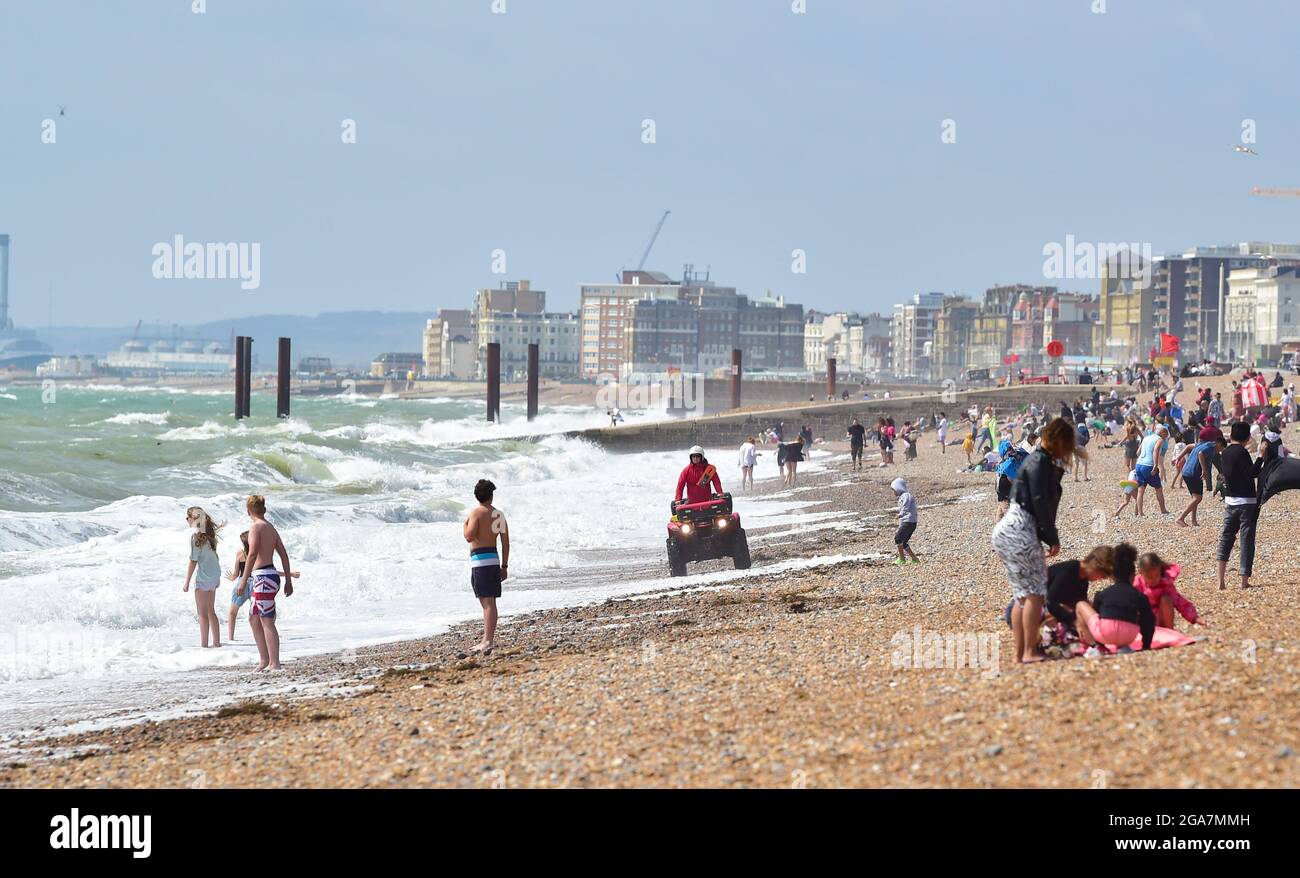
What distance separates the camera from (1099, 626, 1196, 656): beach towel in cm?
811

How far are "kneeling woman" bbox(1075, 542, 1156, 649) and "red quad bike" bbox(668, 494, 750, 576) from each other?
8041 mm

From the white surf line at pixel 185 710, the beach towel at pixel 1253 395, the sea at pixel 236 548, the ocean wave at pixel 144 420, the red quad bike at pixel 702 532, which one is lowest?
the ocean wave at pixel 144 420

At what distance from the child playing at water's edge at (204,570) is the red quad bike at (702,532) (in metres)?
5.39

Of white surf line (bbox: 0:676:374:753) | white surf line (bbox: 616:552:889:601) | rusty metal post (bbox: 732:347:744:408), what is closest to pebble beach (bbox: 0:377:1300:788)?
white surf line (bbox: 0:676:374:753)

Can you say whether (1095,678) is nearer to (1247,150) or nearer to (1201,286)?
(1247,150)

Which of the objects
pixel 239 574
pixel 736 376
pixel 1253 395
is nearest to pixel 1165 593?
pixel 239 574

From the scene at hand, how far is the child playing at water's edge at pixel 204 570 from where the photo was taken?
1229cm

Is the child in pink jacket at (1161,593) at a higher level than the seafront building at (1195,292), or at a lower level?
lower

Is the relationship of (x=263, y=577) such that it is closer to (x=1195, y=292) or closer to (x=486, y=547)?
(x=486, y=547)

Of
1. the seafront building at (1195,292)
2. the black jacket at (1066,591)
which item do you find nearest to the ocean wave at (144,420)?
the black jacket at (1066,591)

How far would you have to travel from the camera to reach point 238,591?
37.3ft

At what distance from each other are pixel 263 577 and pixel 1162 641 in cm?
637

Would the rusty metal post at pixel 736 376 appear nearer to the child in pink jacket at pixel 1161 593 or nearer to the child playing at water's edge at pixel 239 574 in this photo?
the child playing at water's edge at pixel 239 574
